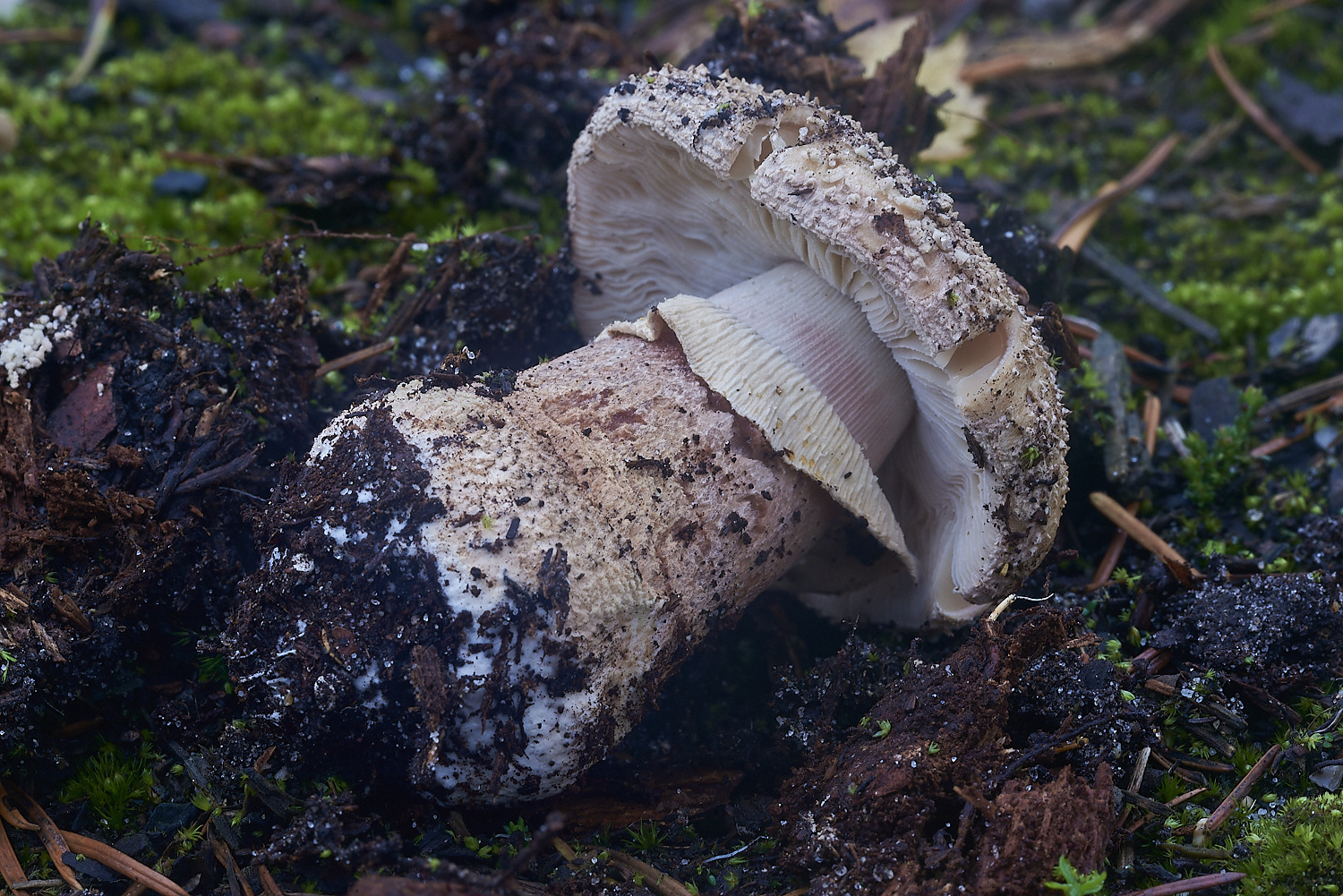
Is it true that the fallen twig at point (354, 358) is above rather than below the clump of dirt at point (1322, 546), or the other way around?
above

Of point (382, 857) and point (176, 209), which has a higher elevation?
point (176, 209)

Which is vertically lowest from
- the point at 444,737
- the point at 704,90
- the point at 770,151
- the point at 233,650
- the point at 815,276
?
the point at 444,737

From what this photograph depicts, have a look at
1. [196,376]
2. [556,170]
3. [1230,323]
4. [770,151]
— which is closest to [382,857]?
[196,376]

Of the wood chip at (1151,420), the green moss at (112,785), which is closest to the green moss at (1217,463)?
the wood chip at (1151,420)

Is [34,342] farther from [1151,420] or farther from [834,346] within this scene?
[1151,420]

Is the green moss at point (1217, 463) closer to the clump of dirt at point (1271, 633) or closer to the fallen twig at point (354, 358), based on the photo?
the clump of dirt at point (1271, 633)

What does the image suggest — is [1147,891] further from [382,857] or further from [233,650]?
[233,650]

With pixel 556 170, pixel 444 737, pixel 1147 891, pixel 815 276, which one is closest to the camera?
pixel 1147 891
